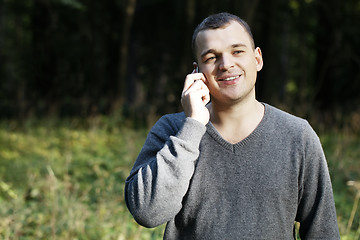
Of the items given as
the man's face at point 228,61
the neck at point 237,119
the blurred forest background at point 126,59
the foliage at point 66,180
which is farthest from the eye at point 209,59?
the blurred forest background at point 126,59

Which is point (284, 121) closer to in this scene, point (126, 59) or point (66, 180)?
point (66, 180)

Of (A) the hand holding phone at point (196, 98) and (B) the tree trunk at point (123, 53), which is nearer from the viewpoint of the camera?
(A) the hand holding phone at point (196, 98)

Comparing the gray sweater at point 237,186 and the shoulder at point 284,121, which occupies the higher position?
the shoulder at point 284,121

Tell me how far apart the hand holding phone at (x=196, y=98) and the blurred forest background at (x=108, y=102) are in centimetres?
182

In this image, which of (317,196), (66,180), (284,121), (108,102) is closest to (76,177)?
(66,180)

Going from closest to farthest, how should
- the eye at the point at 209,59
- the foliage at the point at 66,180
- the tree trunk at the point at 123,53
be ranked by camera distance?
the eye at the point at 209,59 < the foliage at the point at 66,180 < the tree trunk at the point at 123,53

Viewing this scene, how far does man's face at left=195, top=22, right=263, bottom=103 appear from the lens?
2.18m

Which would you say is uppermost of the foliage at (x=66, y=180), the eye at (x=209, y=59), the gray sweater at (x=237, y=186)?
the eye at (x=209, y=59)

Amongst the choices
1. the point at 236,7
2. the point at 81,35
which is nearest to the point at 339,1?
the point at 236,7

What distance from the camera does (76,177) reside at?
6.84m

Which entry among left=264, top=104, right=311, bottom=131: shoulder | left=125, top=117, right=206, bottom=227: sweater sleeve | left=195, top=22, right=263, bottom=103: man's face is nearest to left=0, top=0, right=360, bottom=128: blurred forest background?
left=264, top=104, right=311, bottom=131: shoulder

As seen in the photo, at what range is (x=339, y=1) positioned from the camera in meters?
12.8

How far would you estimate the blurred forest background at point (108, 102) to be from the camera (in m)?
4.98

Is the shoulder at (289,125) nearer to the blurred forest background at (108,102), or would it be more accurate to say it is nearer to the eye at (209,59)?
the eye at (209,59)
